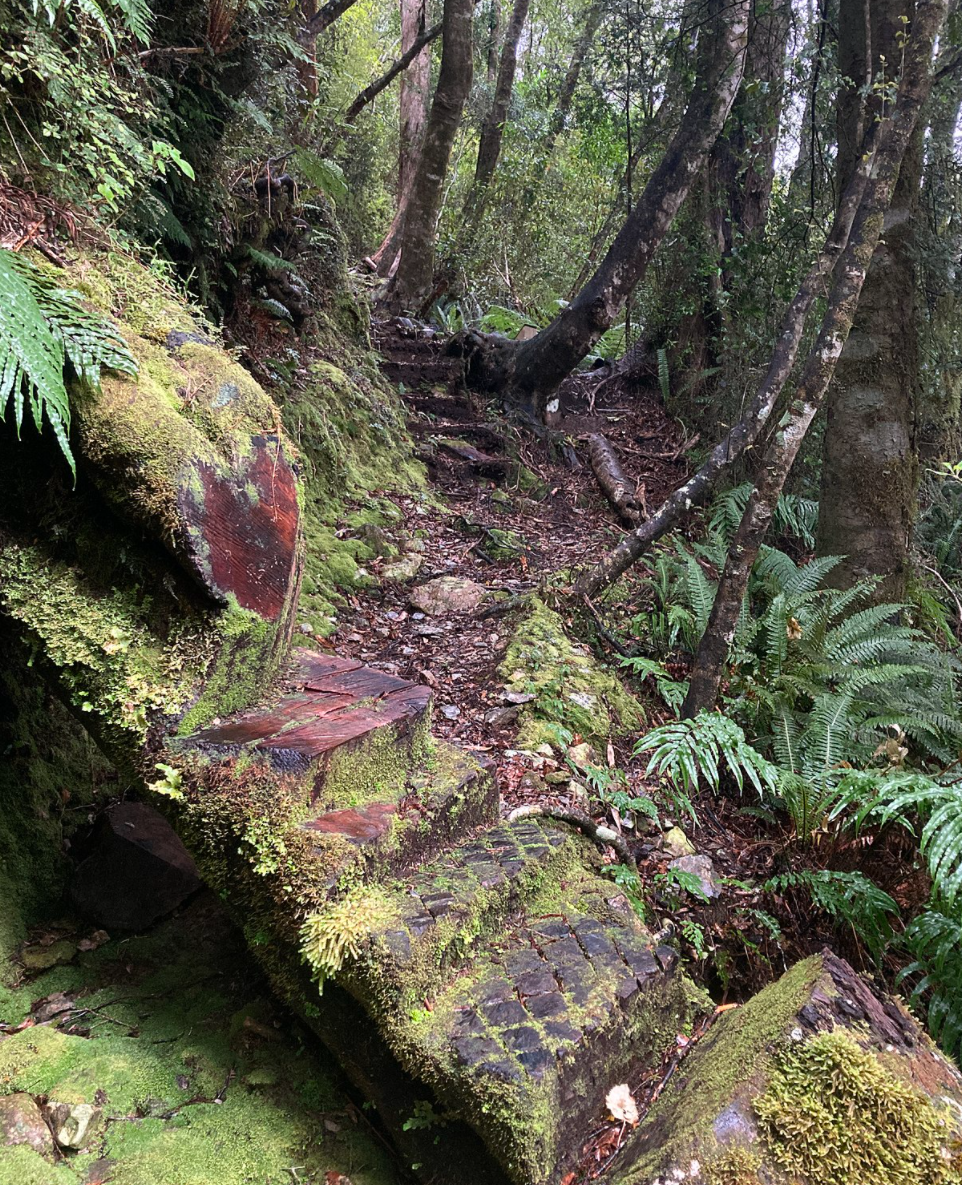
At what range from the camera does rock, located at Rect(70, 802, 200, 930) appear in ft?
8.62

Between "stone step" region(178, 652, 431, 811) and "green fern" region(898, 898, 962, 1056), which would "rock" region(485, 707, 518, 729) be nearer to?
"stone step" region(178, 652, 431, 811)

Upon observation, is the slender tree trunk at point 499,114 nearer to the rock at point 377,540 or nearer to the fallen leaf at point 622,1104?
the rock at point 377,540

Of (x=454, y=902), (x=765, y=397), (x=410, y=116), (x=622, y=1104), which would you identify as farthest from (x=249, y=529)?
(x=410, y=116)

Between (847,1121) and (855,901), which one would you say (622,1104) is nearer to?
(847,1121)

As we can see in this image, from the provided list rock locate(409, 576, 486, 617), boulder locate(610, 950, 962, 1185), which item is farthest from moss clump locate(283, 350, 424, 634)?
boulder locate(610, 950, 962, 1185)

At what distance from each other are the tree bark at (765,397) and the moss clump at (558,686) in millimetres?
731

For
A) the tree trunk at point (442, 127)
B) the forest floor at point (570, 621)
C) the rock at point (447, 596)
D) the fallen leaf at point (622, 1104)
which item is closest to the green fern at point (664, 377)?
the forest floor at point (570, 621)

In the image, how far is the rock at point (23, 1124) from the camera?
180cm

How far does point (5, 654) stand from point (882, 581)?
597 cm

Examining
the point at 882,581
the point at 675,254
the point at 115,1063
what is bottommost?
the point at 115,1063

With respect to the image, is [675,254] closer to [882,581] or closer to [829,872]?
[882,581]

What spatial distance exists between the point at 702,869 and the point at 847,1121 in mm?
1820

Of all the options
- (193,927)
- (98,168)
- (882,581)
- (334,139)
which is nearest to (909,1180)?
(193,927)

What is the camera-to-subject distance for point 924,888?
10.4 ft
